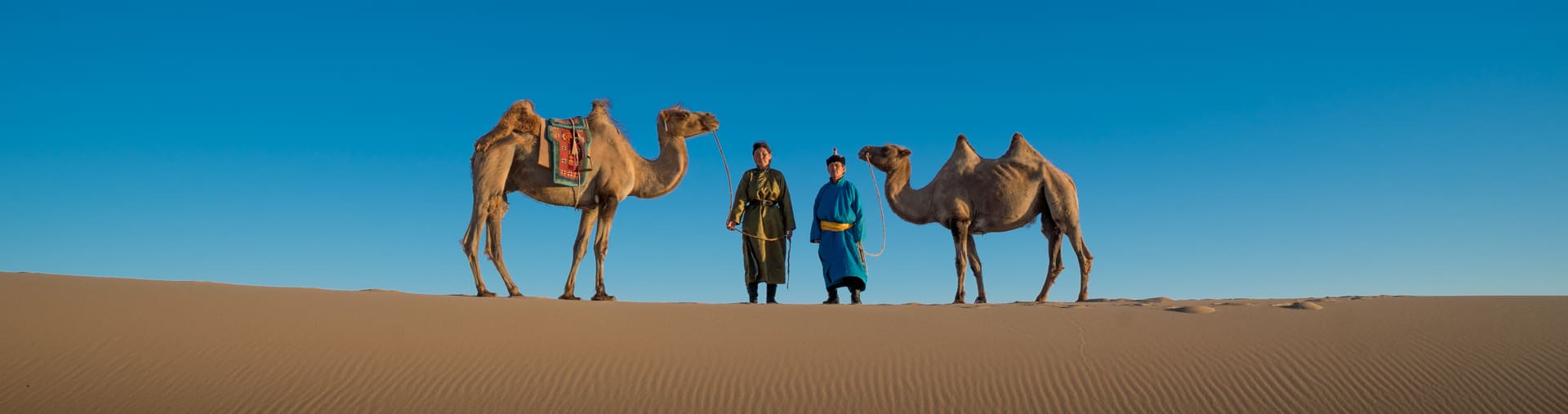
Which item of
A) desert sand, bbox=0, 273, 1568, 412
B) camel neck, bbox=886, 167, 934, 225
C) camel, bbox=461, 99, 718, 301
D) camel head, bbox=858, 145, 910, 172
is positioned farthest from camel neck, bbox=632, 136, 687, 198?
desert sand, bbox=0, 273, 1568, 412

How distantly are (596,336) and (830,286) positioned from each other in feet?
13.4

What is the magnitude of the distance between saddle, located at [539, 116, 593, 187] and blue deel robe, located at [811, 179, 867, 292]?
99.9 inches

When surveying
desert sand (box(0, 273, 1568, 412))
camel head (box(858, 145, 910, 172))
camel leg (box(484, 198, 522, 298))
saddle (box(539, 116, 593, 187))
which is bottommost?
desert sand (box(0, 273, 1568, 412))

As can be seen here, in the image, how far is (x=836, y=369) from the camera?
243 inches

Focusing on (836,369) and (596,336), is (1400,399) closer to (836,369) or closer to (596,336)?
(836,369)

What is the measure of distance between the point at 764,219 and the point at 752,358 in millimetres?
4081

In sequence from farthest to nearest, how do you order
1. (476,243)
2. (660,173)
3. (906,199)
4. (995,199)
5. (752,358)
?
(906,199), (995,199), (660,173), (476,243), (752,358)

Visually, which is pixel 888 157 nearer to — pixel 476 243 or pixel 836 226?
pixel 836 226

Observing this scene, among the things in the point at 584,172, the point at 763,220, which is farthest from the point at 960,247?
the point at 584,172

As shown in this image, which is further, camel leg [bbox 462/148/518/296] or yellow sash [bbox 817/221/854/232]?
yellow sash [bbox 817/221/854/232]

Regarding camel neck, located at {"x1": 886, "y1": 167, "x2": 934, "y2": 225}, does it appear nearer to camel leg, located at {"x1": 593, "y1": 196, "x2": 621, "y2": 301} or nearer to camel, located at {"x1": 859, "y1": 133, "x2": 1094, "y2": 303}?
camel, located at {"x1": 859, "y1": 133, "x2": 1094, "y2": 303}

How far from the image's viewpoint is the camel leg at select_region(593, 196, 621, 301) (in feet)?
33.5

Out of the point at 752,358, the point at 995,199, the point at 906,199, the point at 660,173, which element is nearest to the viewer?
the point at 752,358

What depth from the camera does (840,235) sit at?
10.6m
